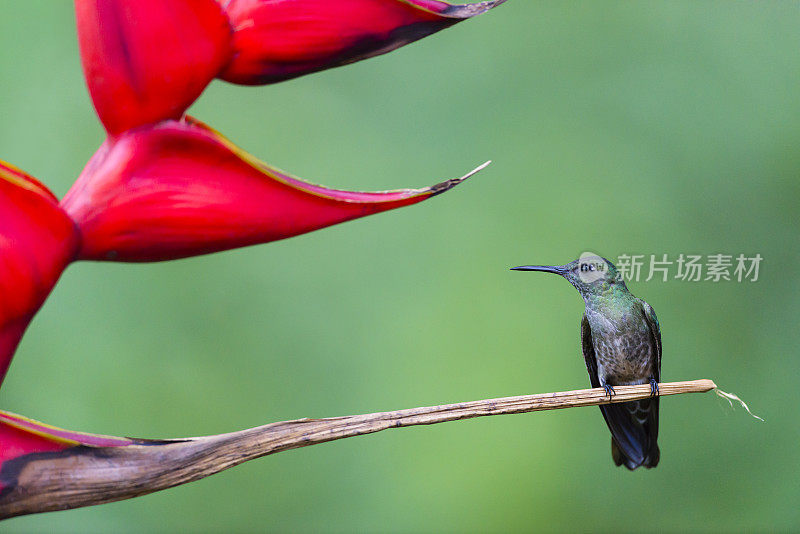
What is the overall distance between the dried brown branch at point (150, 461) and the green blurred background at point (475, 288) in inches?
25.5

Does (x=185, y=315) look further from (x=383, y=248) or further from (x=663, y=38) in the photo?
(x=663, y=38)

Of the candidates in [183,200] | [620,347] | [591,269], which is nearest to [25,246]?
[183,200]

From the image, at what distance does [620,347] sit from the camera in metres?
0.84

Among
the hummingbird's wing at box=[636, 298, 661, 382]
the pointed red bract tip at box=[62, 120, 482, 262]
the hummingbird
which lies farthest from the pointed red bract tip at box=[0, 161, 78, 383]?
the hummingbird's wing at box=[636, 298, 661, 382]

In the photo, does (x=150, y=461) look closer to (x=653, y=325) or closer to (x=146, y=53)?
(x=146, y=53)

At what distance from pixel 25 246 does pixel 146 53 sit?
7cm

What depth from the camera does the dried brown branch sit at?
0.27 m

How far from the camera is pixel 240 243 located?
27 cm

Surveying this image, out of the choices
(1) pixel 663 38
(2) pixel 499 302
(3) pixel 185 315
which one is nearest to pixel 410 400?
(2) pixel 499 302

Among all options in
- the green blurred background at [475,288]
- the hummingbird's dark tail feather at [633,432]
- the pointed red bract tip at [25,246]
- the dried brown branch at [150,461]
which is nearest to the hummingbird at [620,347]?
the hummingbird's dark tail feather at [633,432]

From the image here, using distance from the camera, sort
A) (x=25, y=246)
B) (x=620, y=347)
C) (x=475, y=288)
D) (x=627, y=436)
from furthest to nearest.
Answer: (x=475, y=288), (x=620, y=347), (x=627, y=436), (x=25, y=246)

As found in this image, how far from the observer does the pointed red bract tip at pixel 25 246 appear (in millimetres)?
244

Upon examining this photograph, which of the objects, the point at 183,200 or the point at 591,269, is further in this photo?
the point at 591,269

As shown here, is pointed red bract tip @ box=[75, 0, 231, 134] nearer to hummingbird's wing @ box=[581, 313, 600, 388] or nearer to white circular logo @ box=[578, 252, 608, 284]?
white circular logo @ box=[578, 252, 608, 284]
